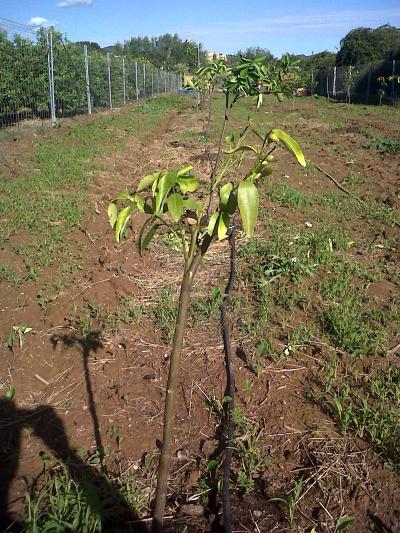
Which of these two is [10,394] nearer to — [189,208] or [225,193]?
[189,208]

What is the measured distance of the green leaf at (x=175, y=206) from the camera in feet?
3.78

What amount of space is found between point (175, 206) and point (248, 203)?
0.60 feet

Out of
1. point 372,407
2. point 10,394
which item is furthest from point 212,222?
point 10,394

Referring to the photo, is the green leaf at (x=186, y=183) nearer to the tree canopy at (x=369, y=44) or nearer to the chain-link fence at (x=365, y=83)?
the chain-link fence at (x=365, y=83)

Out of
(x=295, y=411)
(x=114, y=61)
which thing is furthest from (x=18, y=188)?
(x=114, y=61)

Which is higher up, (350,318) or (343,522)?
(350,318)

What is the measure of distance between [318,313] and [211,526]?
189 cm

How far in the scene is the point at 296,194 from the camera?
6.42 metres

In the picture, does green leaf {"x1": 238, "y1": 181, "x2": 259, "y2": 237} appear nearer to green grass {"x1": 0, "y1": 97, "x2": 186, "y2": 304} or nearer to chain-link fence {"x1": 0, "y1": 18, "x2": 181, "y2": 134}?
green grass {"x1": 0, "y1": 97, "x2": 186, "y2": 304}

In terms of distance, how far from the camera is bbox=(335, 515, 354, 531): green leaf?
185 cm

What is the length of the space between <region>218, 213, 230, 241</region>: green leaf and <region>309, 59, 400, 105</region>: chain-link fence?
69.1ft

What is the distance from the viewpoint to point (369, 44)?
31.8 metres

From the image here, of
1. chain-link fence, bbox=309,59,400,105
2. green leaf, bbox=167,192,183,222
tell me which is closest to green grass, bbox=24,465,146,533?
green leaf, bbox=167,192,183,222

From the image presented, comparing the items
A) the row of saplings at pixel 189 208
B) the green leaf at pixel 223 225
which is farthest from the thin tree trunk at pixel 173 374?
the green leaf at pixel 223 225
